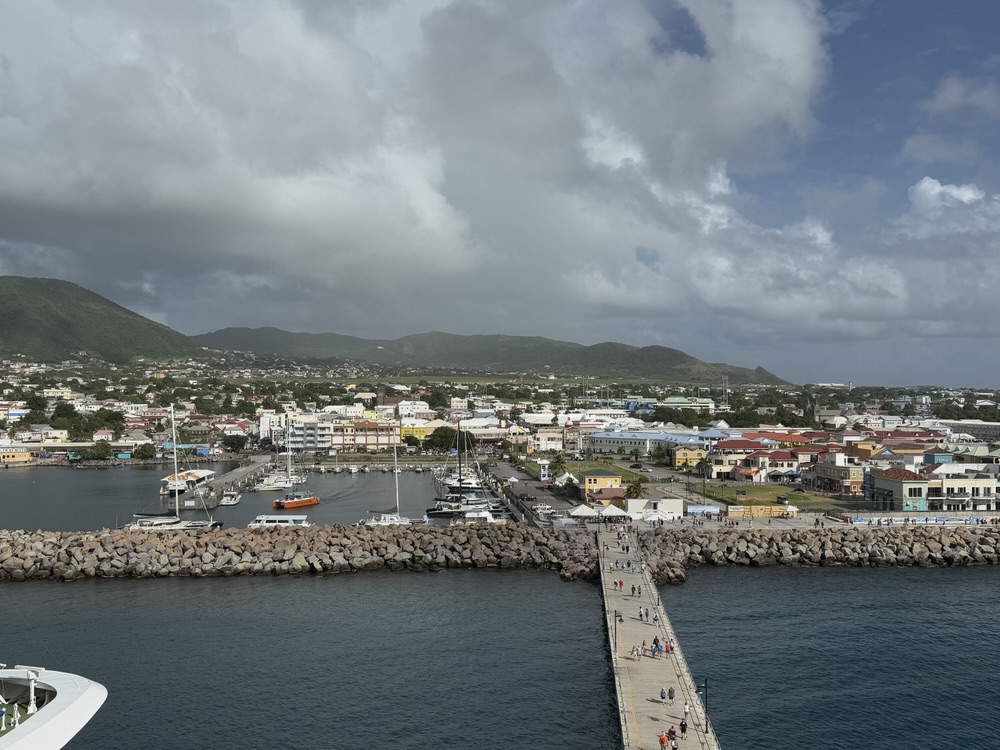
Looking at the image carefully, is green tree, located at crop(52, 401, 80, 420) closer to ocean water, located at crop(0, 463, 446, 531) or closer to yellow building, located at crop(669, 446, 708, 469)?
ocean water, located at crop(0, 463, 446, 531)

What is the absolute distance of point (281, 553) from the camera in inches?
891

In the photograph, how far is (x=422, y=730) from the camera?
41.6ft

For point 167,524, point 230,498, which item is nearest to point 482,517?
point 167,524

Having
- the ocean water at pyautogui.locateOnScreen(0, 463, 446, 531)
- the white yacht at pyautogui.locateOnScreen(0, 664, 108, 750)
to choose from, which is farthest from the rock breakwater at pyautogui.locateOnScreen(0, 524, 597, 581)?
the white yacht at pyautogui.locateOnScreen(0, 664, 108, 750)

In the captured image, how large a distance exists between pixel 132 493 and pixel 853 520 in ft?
104

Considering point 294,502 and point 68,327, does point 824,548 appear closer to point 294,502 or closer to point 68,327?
point 294,502

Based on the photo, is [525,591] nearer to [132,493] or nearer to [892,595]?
[892,595]

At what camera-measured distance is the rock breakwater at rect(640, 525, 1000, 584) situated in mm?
23125

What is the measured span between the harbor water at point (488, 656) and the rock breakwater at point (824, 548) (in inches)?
28.2

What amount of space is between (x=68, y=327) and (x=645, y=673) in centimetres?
17886

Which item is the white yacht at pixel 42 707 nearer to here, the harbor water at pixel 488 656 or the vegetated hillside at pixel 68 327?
the harbor water at pixel 488 656

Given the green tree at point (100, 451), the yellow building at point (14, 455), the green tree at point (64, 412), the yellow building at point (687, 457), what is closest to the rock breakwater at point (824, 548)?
the yellow building at point (687, 457)

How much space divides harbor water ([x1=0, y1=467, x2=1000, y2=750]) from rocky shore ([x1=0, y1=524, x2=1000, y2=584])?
67 centimetres

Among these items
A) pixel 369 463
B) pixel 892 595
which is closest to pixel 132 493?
pixel 369 463
